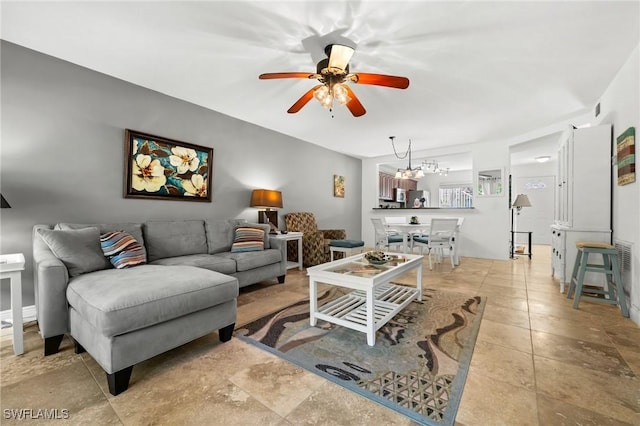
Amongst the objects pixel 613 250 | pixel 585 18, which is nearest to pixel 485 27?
pixel 585 18

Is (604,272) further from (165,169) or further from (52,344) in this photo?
(165,169)

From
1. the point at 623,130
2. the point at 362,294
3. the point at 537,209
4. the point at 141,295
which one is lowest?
the point at 362,294

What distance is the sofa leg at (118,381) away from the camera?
1.42 metres

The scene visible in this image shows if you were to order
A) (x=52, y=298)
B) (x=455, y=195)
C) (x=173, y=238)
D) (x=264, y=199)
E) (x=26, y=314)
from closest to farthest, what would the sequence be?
(x=52, y=298), (x=26, y=314), (x=173, y=238), (x=264, y=199), (x=455, y=195)

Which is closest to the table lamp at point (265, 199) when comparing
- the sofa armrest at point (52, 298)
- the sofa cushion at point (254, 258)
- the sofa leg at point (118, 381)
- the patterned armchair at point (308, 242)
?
the patterned armchair at point (308, 242)

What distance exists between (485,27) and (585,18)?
0.70 m

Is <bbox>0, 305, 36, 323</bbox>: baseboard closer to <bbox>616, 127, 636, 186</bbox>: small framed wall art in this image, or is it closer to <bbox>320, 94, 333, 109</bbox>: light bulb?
<bbox>320, 94, 333, 109</bbox>: light bulb

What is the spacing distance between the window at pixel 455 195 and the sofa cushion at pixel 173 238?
8663mm

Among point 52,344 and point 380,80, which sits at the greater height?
point 380,80

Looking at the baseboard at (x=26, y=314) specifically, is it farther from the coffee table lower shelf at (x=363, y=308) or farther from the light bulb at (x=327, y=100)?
the light bulb at (x=327, y=100)

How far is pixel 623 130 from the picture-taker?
267cm

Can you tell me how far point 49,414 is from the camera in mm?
1297

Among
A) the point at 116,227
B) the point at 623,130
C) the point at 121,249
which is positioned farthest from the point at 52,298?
the point at 623,130

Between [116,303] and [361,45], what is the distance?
256cm
